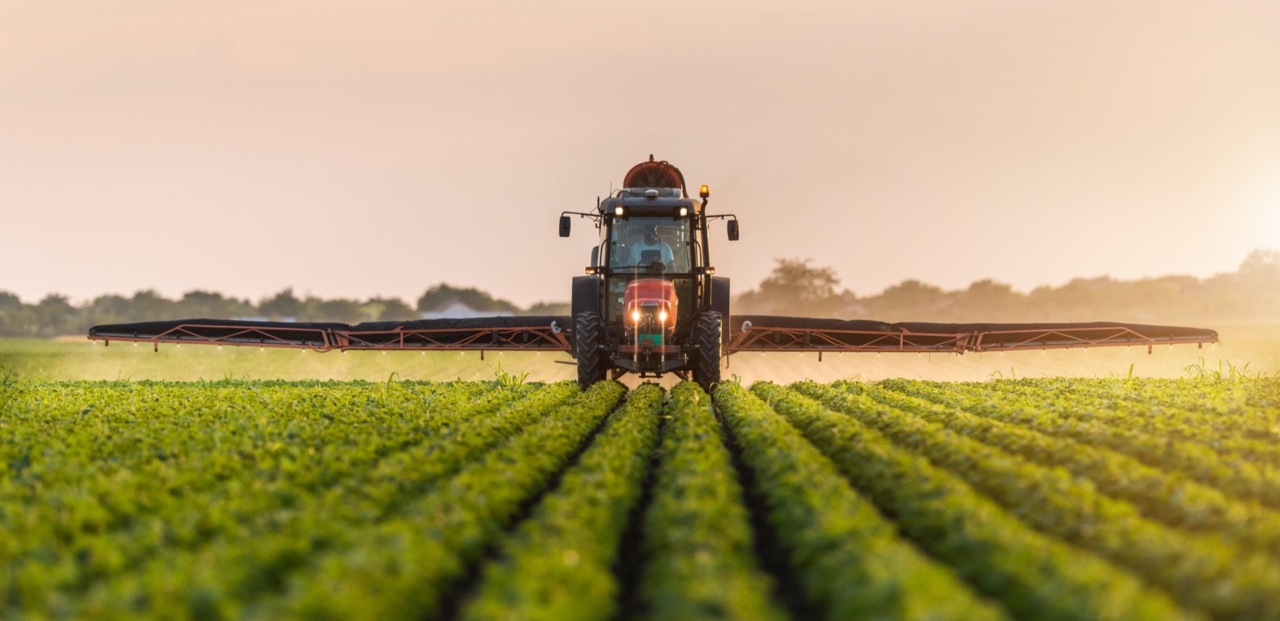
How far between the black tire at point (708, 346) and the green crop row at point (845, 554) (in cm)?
906

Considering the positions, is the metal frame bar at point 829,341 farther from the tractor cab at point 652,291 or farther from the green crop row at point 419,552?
the green crop row at point 419,552

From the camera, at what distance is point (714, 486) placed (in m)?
7.90

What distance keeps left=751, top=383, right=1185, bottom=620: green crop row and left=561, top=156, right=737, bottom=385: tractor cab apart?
28.3 feet

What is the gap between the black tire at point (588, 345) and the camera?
19.3m

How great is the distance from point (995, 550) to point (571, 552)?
2.59 m

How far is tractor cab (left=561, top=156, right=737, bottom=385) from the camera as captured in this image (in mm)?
18500

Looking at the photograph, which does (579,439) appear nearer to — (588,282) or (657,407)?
(657,407)

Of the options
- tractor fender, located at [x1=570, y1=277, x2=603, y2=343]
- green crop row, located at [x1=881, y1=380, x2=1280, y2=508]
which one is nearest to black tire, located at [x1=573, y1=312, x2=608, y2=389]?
tractor fender, located at [x1=570, y1=277, x2=603, y2=343]

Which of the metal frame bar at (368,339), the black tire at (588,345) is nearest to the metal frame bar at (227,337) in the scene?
the metal frame bar at (368,339)

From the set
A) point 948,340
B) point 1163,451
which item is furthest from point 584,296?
point 1163,451

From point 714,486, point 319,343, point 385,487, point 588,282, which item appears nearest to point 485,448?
point 385,487

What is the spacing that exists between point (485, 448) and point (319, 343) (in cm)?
1362

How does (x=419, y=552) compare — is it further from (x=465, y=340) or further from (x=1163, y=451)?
(x=465, y=340)

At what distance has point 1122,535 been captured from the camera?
6.74 metres
